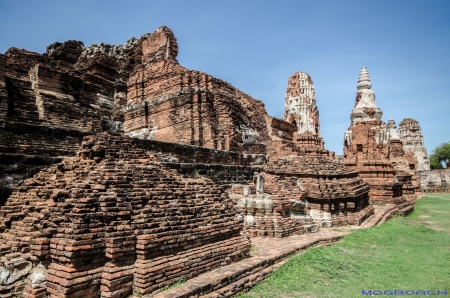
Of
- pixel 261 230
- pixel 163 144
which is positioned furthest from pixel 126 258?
pixel 163 144

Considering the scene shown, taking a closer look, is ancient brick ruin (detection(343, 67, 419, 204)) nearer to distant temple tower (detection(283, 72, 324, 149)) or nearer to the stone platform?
the stone platform

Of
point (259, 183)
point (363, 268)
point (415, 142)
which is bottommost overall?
point (363, 268)

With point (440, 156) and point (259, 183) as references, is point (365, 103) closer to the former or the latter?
point (259, 183)

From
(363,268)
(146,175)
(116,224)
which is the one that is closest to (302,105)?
(363,268)

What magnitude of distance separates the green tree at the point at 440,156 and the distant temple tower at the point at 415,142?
18.5 m

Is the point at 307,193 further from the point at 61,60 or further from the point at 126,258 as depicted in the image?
the point at 61,60

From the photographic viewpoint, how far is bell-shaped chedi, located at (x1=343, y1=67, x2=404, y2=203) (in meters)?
14.5

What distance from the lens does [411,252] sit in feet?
22.9

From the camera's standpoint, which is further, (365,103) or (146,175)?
(365,103)

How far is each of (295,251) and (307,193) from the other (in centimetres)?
345

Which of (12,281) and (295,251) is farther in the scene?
(295,251)

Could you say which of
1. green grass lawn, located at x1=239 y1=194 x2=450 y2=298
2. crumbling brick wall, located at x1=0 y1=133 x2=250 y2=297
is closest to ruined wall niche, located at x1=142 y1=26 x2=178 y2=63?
crumbling brick wall, located at x1=0 y1=133 x2=250 y2=297

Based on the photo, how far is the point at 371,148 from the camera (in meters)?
15.8

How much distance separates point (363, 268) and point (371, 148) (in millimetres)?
11126
